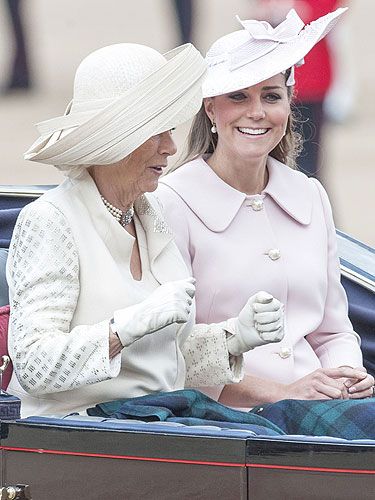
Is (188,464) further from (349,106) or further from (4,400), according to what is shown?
(349,106)

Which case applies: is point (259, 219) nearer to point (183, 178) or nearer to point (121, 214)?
point (183, 178)

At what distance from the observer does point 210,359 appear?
3.07m

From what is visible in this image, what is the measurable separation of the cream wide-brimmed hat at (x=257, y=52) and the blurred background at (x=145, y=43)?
467cm

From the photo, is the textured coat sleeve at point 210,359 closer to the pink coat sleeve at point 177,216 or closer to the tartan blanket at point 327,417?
the tartan blanket at point 327,417

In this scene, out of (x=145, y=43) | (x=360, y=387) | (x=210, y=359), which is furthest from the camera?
(x=145, y=43)

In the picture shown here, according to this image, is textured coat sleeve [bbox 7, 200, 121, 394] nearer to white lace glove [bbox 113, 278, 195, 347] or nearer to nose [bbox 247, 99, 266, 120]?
white lace glove [bbox 113, 278, 195, 347]

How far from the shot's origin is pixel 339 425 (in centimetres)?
288

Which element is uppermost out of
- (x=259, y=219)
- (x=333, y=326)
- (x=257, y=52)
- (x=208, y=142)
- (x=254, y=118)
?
(x=257, y=52)

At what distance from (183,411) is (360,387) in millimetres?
488

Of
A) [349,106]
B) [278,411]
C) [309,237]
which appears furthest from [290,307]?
[349,106]

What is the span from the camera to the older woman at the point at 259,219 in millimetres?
3338

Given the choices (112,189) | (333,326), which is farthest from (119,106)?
(333,326)

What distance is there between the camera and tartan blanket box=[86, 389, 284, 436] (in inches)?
109

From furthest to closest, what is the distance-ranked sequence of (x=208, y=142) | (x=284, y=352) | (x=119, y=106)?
(x=208, y=142) < (x=284, y=352) < (x=119, y=106)
